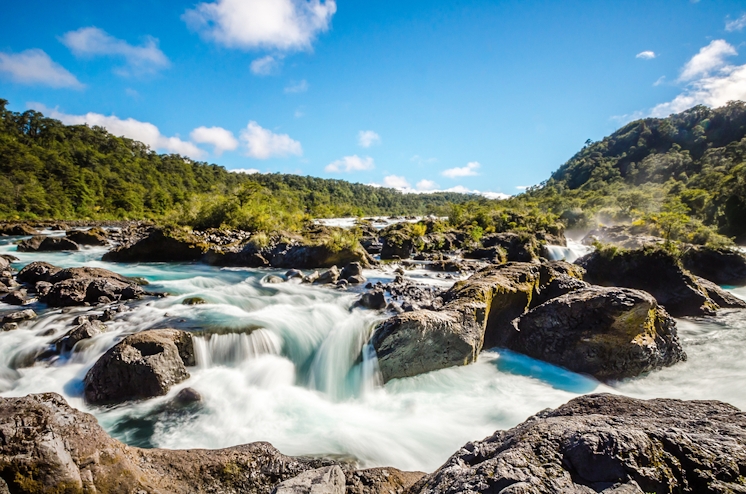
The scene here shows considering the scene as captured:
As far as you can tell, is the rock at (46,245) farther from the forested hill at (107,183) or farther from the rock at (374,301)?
the rock at (374,301)

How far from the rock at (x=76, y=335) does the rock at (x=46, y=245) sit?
17023 millimetres

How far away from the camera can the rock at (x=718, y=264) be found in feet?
52.5

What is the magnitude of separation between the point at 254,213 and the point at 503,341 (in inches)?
775

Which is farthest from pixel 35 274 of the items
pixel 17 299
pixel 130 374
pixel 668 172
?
pixel 668 172

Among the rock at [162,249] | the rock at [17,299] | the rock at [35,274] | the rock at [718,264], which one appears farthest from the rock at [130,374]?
the rock at [718,264]

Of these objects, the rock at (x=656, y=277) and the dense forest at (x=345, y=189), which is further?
the dense forest at (x=345, y=189)

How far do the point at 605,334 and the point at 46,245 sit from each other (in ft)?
89.0

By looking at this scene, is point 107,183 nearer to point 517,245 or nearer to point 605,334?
point 517,245

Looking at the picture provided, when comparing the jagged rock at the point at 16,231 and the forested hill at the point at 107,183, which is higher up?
the forested hill at the point at 107,183

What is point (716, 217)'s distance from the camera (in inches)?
1220

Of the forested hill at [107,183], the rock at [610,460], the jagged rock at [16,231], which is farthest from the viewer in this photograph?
the jagged rock at [16,231]

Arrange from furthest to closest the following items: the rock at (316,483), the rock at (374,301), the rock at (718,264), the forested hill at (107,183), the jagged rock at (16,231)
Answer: the jagged rock at (16,231)
the forested hill at (107,183)
the rock at (718,264)
the rock at (374,301)
the rock at (316,483)

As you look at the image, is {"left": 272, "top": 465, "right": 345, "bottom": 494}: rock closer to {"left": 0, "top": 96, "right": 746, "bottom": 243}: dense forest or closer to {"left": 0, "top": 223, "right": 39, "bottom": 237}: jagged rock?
{"left": 0, "top": 96, "right": 746, "bottom": 243}: dense forest

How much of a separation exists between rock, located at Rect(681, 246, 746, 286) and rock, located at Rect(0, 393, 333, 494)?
69.0 ft
